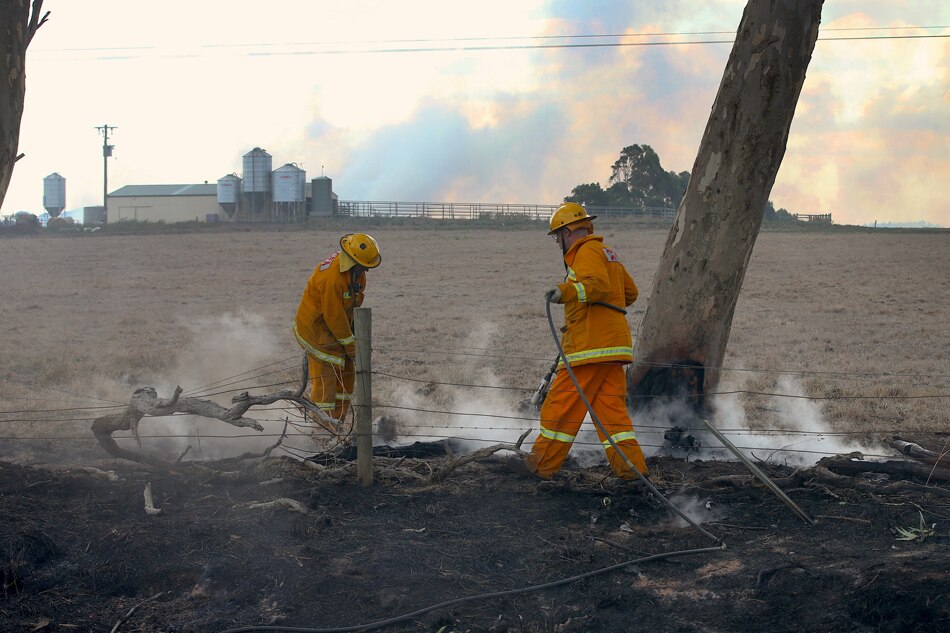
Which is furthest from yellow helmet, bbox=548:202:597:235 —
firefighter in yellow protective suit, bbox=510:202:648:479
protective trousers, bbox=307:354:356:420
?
protective trousers, bbox=307:354:356:420

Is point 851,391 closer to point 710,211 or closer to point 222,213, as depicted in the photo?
point 710,211

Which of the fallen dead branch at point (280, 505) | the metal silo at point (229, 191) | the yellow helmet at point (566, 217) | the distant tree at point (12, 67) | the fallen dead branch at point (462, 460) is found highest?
the metal silo at point (229, 191)

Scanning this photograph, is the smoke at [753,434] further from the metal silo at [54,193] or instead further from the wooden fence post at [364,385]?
the metal silo at [54,193]

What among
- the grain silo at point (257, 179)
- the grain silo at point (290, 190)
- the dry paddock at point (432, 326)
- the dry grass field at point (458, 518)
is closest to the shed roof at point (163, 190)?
the grain silo at point (257, 179)

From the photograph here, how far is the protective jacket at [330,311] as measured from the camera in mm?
7375

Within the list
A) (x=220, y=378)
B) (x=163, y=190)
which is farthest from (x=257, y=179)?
(x=220, y=378)

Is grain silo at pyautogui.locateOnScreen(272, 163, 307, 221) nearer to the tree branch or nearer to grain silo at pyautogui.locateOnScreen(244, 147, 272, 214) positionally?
grain silo at pyautogui.locateOnScreen(244, 147, 272, 214)

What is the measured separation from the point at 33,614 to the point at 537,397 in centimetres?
379

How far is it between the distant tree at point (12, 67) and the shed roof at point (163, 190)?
47.8 metres

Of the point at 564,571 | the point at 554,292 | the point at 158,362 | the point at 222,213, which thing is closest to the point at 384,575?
the point at 564,571

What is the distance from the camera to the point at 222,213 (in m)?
48.4

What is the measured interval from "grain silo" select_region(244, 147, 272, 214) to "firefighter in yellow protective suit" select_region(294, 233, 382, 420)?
40580 millimetres

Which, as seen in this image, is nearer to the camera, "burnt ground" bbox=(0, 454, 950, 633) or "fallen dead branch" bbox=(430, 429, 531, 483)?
"burnt ground" bbox=(0, 454, 950, 633)

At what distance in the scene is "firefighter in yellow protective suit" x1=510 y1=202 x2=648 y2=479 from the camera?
6000 millimetres
